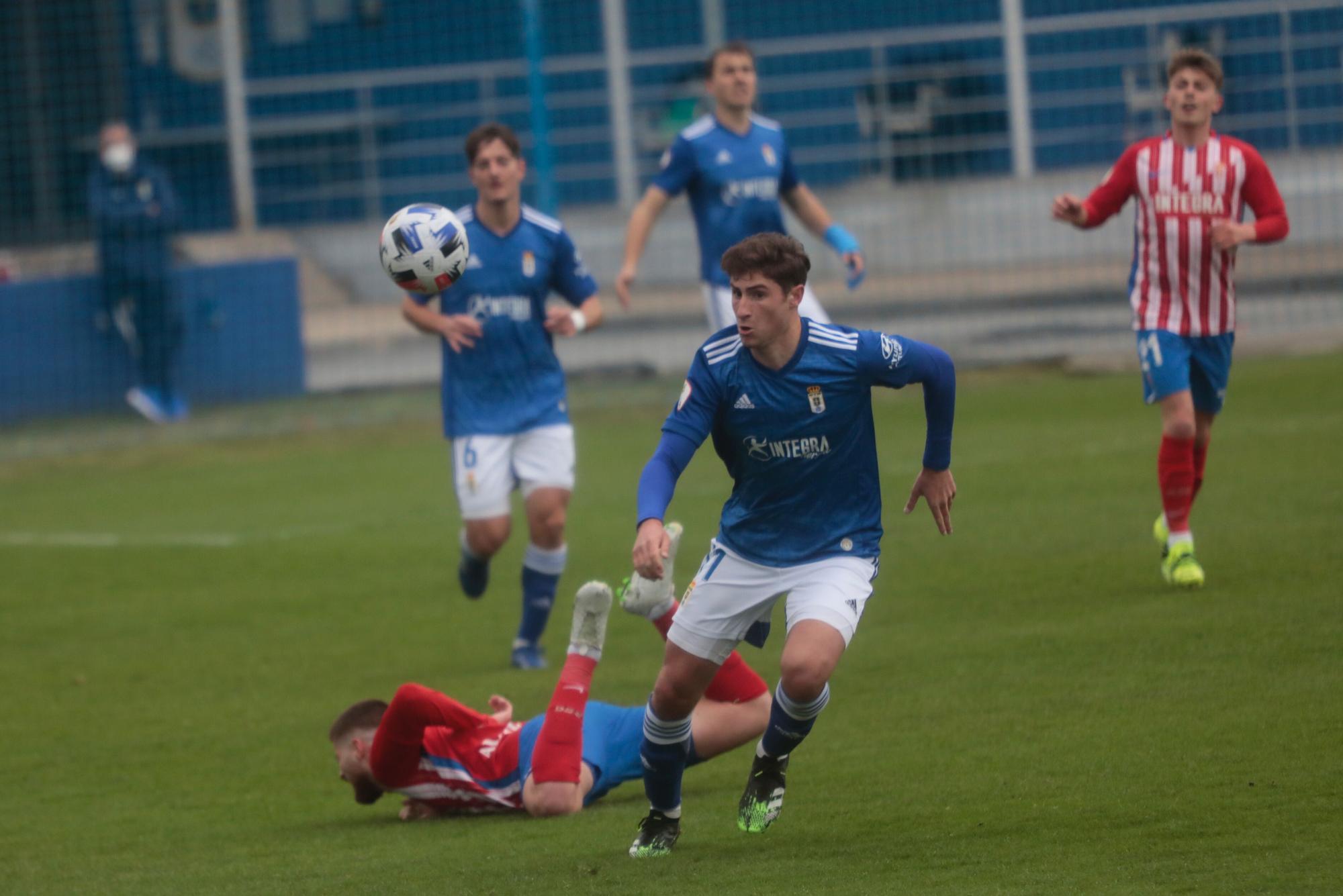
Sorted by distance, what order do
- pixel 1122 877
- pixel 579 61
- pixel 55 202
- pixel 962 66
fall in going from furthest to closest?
pixel 55 202 → pixel 579 61 → pixel 962 66 → pixel 1122 877

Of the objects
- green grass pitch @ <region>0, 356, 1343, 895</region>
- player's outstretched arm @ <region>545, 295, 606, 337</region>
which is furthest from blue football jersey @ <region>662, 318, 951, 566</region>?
player's outstretched arm @ <region>545, 295, 606, 337</region>

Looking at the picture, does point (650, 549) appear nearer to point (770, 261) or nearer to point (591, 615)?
point (770, 261)

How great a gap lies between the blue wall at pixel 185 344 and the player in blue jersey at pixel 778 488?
12.6 meters

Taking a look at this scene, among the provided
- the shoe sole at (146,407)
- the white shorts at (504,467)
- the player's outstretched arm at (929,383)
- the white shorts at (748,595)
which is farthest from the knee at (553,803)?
the shoe sole at (146,407)

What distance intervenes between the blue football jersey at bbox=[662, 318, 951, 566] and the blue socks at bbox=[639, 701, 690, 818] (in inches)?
20.6

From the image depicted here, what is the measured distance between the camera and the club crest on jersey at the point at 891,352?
500 cm

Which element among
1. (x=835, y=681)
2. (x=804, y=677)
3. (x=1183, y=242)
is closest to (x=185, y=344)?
(x=1183, y=242)

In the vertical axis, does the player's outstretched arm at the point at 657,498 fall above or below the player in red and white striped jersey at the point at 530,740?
above

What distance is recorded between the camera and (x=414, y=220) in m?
6.82

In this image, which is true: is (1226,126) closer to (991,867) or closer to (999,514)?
(999,514)

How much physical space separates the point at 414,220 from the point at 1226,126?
12.7 metres

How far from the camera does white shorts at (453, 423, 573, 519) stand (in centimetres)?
775

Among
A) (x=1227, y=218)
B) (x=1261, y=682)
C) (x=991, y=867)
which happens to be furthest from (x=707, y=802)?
(x=1227, y=218)

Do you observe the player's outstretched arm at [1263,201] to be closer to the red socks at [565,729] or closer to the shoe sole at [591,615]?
the shoe sole at [591,615]
